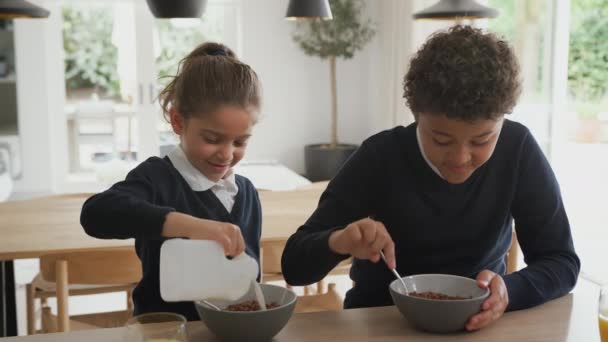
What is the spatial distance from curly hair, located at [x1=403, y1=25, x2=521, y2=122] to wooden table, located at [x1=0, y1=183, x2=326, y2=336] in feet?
3.50

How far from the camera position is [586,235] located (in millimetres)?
4465

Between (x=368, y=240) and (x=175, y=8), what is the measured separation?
125 cm

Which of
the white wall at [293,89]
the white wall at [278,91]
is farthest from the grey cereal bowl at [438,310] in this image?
the white wall at [293,89]

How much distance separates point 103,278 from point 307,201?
Result: 3.15 ft

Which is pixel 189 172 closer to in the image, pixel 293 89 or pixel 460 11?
pixel 460 11

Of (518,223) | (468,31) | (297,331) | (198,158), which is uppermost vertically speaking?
(468,31)

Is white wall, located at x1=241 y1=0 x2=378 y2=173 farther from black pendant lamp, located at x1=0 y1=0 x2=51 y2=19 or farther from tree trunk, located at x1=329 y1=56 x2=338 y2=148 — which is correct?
black pendant lamp, located at x1=0 y1=0 x2=51 y2=19

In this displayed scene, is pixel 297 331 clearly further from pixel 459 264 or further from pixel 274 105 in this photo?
pixel 274 105

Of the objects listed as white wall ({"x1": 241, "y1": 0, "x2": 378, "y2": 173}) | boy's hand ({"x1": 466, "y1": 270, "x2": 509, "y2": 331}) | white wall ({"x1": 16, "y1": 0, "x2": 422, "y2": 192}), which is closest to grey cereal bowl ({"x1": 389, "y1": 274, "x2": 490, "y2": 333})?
boy's hand ({"x1": 466, "y1": 270, "x2": 509, "y2": 331})

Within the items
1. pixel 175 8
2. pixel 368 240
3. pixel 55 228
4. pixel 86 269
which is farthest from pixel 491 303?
pixel 55 228

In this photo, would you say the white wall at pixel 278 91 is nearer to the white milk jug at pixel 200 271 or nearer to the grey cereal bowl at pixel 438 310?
the grey cereal bowl at pixel 438 310

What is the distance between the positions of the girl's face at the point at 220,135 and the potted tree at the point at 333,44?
Answer: 14.1 feet

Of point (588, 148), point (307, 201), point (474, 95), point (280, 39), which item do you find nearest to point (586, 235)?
point (588, 148)

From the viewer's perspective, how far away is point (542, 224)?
143cm
